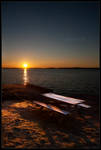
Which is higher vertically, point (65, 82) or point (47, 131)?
point (47, 131)

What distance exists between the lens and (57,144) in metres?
3.10

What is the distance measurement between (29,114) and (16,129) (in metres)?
1.45

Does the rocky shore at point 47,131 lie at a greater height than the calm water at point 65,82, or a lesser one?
greater

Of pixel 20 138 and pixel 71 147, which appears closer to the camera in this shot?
pixel 71 147

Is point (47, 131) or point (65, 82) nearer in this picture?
point (47, 131)

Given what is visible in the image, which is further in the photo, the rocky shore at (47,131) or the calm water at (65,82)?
the calm water at (65,82)

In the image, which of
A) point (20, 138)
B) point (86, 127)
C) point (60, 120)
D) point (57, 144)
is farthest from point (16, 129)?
point (86, 127)

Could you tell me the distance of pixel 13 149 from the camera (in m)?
2.83

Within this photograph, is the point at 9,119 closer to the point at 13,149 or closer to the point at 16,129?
the point at 16,129

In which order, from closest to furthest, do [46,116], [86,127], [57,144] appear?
1. [57,144]
2. [86,127]
3. [46,116]

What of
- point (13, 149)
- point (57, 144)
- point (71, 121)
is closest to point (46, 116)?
point (71, 121)

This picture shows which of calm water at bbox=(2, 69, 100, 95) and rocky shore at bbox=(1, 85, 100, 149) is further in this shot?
calm water at bbox=(2, 69, 100, 95)

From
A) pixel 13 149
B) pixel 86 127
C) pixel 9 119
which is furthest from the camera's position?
pixel 9 119

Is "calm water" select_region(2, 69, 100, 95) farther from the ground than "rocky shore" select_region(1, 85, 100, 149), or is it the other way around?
"rocky shore" select_region(1, 85, 100, 149)
